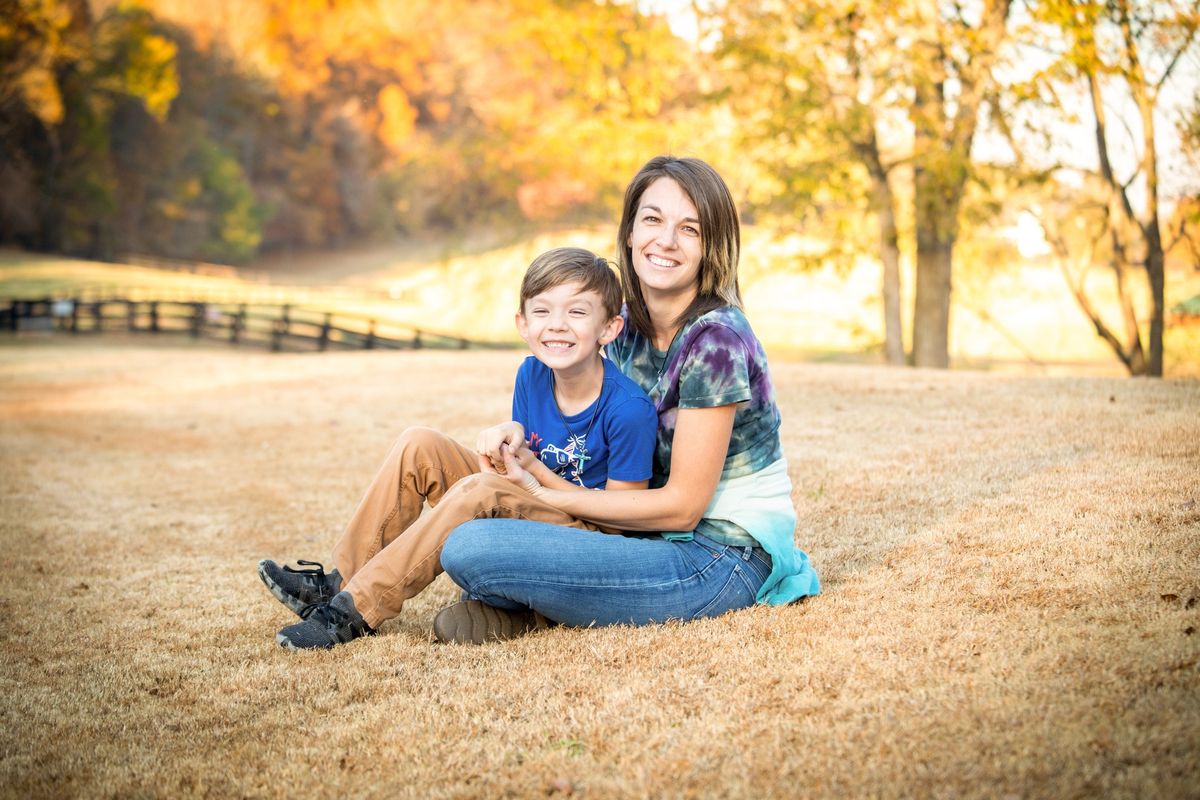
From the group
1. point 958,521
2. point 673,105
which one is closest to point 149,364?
point 673,105

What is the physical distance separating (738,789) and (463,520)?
4.98 feet

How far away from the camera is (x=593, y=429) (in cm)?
391

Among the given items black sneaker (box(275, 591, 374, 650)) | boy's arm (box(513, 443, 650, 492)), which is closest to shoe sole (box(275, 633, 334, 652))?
black sneaker (box(275, 591, 374, 650))

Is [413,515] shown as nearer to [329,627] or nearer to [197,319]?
[329,627]

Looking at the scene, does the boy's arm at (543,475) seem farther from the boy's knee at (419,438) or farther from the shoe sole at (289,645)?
the shoe sole at (289,645)

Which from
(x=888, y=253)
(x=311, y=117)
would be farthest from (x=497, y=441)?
(x=311, y=117)

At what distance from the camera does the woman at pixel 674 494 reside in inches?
145

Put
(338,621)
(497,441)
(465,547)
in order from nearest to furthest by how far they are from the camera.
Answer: (465,547), (497,441), (338,621)

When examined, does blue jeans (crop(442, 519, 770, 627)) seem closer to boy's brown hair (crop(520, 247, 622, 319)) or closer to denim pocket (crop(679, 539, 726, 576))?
denim pocket (crop(679, 539, 726, 576))

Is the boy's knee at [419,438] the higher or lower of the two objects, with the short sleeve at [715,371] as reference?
lower

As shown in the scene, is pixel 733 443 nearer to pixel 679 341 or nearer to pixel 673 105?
pixel 679 341

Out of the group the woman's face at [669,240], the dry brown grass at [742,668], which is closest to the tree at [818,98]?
the dry brown grass at [742,668]

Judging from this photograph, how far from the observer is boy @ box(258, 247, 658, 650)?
12.6ft

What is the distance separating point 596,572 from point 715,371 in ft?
2.75
